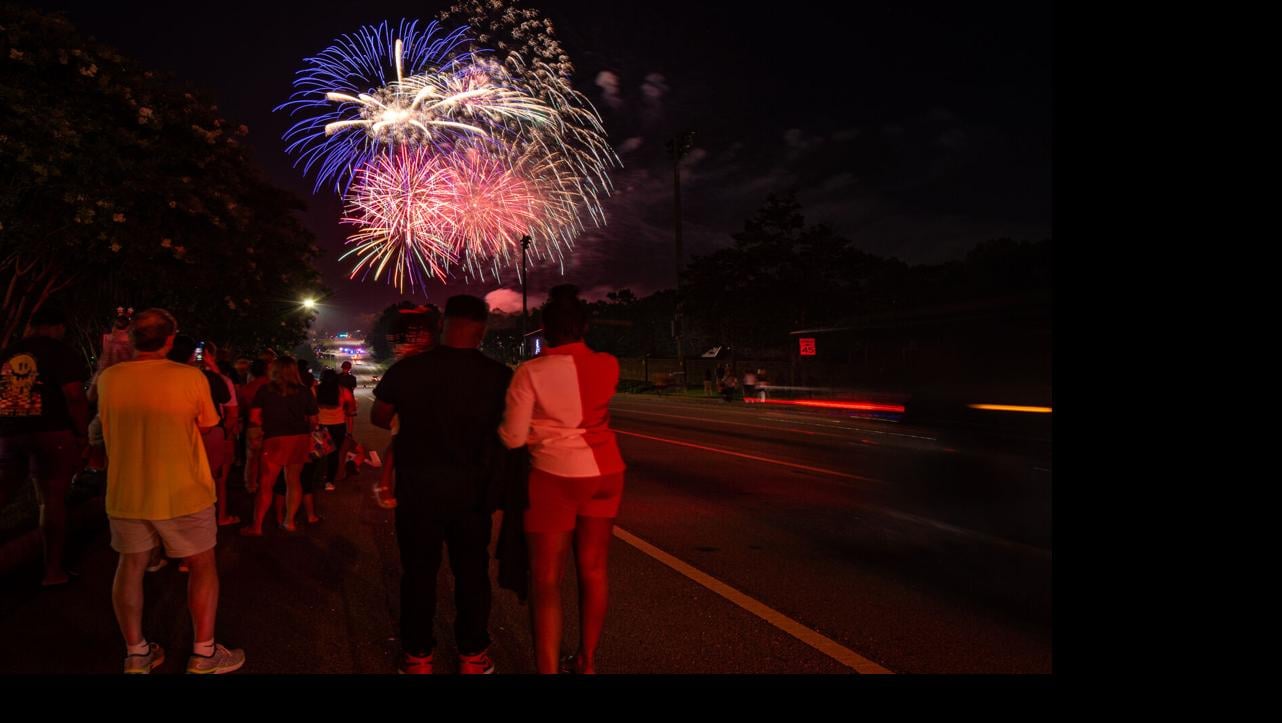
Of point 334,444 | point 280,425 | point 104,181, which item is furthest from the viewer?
point 104,181

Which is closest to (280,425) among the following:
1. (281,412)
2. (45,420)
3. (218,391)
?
(281,412)

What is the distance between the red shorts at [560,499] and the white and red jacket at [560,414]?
0.12ft

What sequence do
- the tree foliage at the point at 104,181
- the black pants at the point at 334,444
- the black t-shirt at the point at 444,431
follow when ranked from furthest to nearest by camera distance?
1. the tree foliage at the point at 104,181
2. the black pants at the point at 334,444
3. the black t-shirt at the point at 444,431

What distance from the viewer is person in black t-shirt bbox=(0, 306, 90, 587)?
483 centimetres

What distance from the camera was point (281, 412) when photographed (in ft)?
20.7

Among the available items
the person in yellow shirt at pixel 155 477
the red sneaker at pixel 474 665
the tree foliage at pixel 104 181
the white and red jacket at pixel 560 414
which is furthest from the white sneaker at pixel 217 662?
the tree foliage at pixel 104 181

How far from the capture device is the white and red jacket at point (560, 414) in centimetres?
305

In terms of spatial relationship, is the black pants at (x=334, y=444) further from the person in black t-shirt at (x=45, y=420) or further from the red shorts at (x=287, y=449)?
the person in black t-shirt at (x=45, y=420)

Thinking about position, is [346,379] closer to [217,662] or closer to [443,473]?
[217,662]

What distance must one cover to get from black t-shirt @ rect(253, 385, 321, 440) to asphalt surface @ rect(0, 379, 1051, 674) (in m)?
1.00

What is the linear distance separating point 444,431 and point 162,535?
158 cm

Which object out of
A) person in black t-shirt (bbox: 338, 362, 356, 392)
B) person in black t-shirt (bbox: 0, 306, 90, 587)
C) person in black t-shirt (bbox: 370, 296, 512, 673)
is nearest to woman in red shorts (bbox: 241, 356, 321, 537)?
person in black t-shirt (bbox: 0, 306, 90, 587)

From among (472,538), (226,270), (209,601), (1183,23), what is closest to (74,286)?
(226,270)

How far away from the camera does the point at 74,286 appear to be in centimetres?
1518
